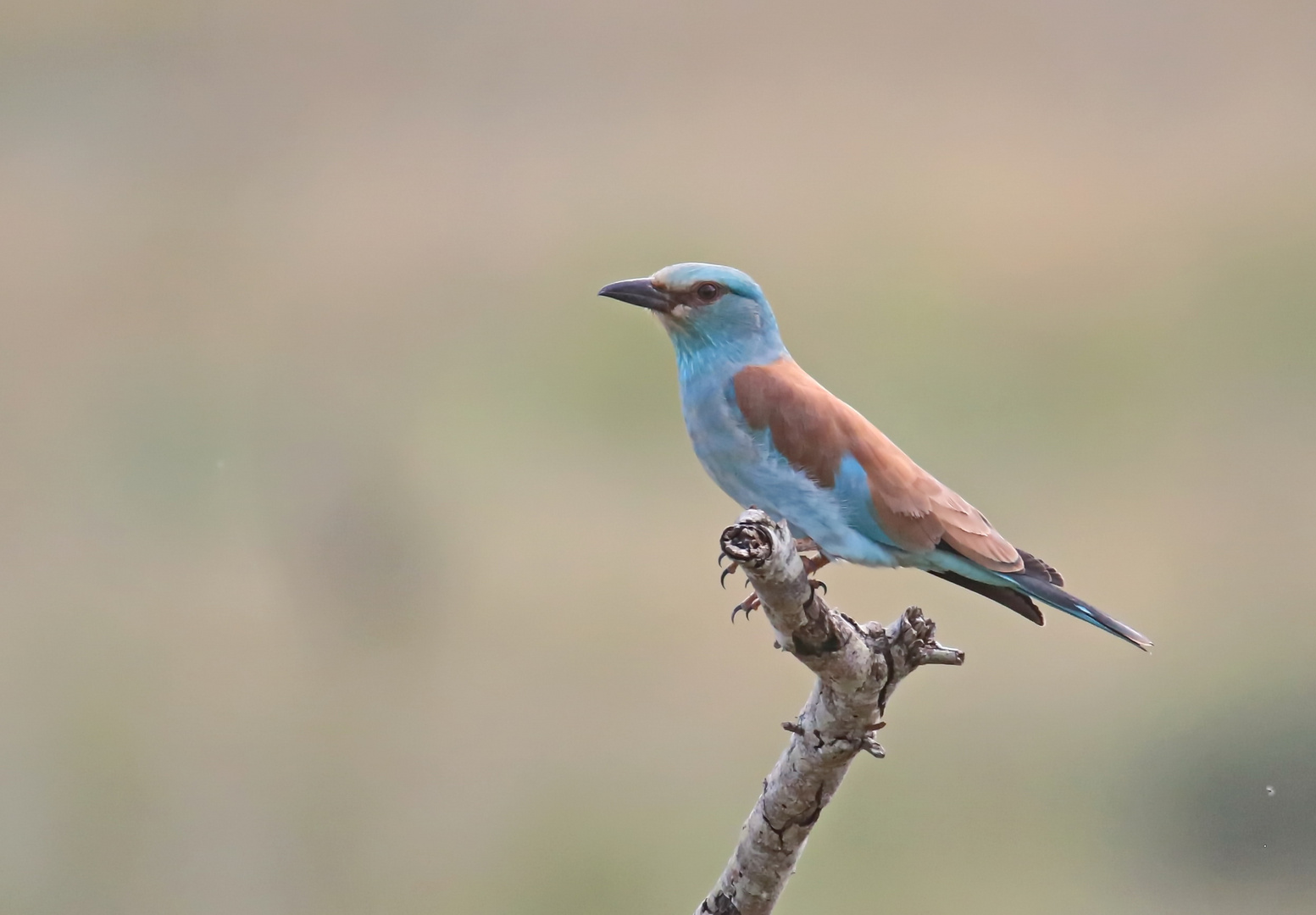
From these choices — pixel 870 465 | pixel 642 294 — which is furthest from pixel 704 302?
pixel 870 465

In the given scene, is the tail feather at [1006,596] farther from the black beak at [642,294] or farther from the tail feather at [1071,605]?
the black beak at [642,294]

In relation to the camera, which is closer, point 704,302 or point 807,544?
point 807,544

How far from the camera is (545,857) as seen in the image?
16.9 ft

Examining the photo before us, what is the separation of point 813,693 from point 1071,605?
50 cm

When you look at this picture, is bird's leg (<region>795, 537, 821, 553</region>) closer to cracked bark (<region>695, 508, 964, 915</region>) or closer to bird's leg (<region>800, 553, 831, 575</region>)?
bird's leg (<region>800, 553, 831, 575</region>)

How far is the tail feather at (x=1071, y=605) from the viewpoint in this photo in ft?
7.24

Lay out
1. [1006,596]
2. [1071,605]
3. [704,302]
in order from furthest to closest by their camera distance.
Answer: [704,302]
[1006,596]
[1071,605]

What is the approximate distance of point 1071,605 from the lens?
7.40 ft

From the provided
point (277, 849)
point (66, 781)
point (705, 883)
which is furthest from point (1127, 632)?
point (66, 781)

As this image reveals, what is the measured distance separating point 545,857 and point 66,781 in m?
1.83

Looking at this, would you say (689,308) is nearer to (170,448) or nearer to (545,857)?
(545,857)

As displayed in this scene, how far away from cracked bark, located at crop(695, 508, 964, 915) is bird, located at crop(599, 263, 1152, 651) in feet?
1.00

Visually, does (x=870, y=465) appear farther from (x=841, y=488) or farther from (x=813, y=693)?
(x=813, y=693)

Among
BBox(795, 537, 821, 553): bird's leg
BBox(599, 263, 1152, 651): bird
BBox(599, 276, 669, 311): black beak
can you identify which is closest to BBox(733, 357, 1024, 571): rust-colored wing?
BBox(599, 263, 1152, 651): bird
